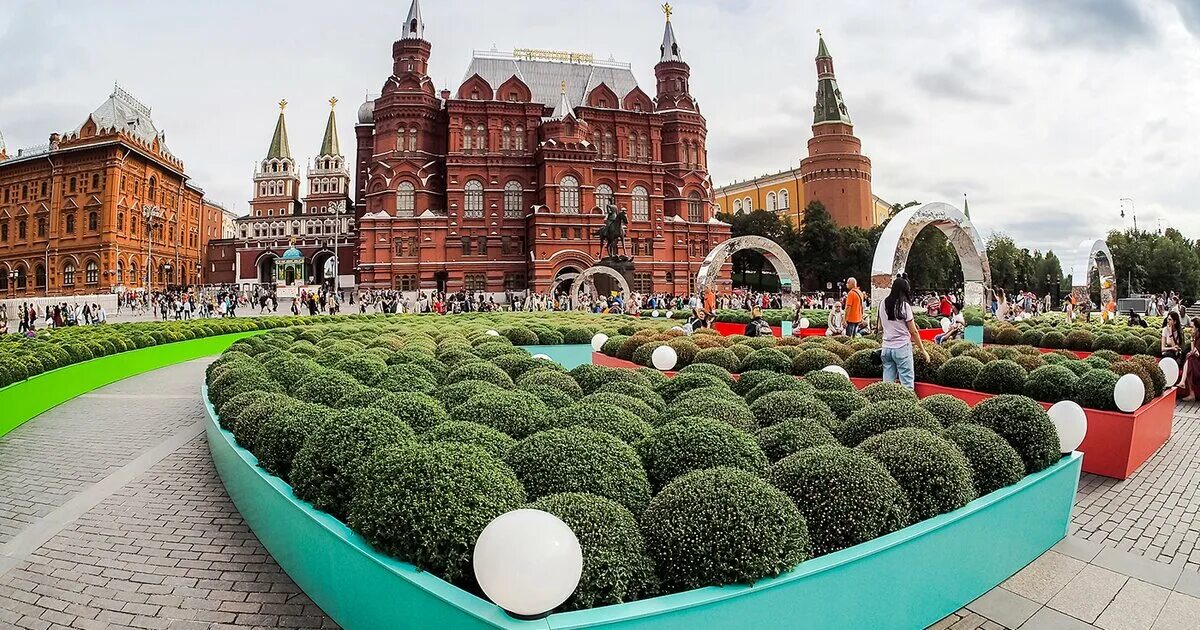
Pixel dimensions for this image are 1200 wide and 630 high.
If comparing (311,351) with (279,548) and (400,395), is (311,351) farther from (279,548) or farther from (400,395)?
(279,548)

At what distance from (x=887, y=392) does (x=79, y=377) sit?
44.2ft

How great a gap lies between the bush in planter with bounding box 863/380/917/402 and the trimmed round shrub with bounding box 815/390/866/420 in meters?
0.19

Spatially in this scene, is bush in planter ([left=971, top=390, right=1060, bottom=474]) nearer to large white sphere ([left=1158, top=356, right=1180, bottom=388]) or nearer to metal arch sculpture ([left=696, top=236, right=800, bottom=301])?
large white sphere ([left=1158, top=356, right=1180, bottom=388])

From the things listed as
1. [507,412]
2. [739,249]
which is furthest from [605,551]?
[739,249]

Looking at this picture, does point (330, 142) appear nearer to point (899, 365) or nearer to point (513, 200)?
point (513, 200)

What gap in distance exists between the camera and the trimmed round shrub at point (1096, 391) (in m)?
6.43

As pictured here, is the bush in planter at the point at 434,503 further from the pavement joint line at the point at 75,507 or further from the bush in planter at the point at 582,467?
the pavement joint line at the point at 75,507

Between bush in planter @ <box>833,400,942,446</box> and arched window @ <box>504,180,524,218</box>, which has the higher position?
arched window @ <box>504,180,524,218</box>

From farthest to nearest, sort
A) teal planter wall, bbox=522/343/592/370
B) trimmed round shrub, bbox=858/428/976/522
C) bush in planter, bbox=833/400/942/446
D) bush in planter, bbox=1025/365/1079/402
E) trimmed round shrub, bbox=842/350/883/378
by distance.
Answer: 1. teal planter wall, bbox=522/343/592/370
2. trimmed round shrub, bbox=842/350/883/378
3. bush in planter, bbox=1025/365/1079/402
4. bush in planter, bbox=833/400/942/446
5. trimmed round shrub, bbox=858/428/976/522

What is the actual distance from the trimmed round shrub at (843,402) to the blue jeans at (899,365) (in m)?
2.35

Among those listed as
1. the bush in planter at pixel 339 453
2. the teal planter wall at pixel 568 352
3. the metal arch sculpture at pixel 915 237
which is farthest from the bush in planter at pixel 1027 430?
the teal planter wall at pixel 568 352

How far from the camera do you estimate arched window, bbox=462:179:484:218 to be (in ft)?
166

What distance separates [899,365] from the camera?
26.2 ft

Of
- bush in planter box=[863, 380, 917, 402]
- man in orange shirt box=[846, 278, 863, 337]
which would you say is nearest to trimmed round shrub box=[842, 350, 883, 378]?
bush in planter box=[863, 380, 917, 402]
